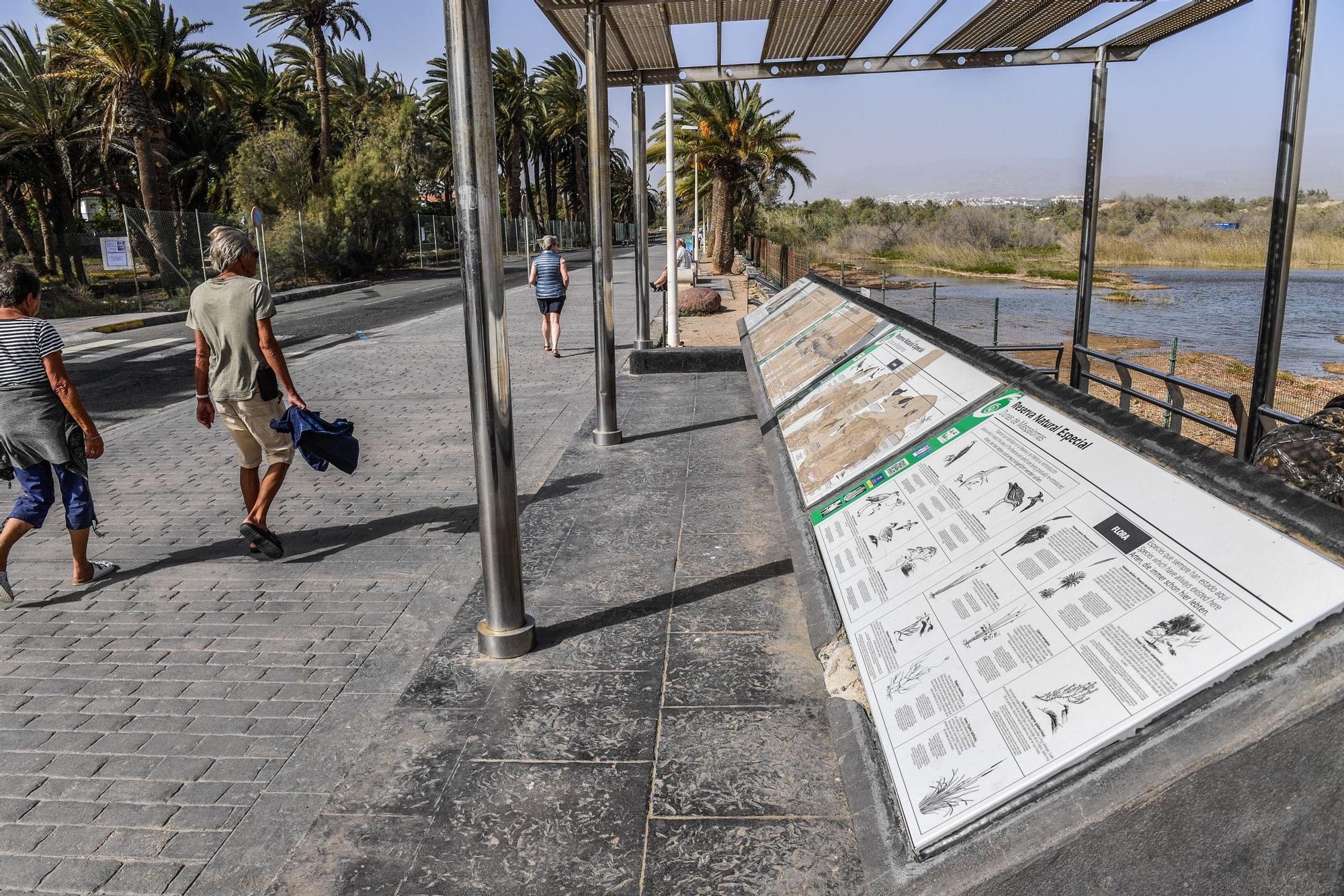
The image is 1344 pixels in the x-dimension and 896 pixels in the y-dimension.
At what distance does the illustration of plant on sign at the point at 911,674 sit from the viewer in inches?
88.5

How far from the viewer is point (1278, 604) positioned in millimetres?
1629

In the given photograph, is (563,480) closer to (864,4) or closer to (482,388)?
(482,388)

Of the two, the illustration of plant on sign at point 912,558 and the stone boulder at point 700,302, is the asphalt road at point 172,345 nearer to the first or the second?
the stone boulder at point 700,302

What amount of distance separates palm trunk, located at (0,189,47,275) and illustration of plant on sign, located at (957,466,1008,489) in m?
31.9

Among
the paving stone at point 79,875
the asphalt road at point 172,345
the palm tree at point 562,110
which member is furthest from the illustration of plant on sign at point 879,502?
the palm tree at point 562,110

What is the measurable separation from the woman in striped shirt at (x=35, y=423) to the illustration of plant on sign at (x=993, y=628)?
14.7 ft

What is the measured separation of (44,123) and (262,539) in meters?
33.8

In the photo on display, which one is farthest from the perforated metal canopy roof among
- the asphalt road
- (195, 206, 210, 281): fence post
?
(195, 206, 210, 281): fence post

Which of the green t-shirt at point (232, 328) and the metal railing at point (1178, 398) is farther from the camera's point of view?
the green t-shirt at point (232, 328)

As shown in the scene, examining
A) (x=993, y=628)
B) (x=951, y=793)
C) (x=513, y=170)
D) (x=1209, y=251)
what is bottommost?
(x=1209, y=251)

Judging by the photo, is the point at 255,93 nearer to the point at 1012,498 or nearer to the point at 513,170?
the point at 513,170

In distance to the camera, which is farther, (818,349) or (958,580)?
(818,349)

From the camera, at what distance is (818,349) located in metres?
5.65

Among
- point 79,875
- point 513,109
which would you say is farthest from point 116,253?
point 513,109
